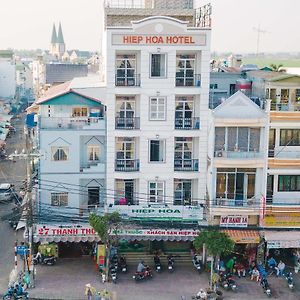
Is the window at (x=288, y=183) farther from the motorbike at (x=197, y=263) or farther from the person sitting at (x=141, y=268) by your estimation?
the person sitting at (x=141, y=268)

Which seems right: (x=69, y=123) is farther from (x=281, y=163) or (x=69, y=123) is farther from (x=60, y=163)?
(x=281, y=163)

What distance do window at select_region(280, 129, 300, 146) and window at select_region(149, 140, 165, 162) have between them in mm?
6606

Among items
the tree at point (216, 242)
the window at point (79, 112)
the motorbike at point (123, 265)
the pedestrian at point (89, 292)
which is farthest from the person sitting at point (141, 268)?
the window at point (79, 112)

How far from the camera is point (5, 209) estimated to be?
41625 mm

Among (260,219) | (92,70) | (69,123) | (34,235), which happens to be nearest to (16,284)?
(34,235)

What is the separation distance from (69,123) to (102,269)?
27.7 feet

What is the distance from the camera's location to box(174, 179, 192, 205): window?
3272cm

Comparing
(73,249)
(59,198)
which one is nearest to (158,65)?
(59,198)

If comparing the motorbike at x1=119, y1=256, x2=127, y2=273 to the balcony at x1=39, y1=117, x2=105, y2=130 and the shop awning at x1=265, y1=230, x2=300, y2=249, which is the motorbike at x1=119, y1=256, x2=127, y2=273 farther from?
the shop awning at x1=265, y1=230, x2=300, y2=249

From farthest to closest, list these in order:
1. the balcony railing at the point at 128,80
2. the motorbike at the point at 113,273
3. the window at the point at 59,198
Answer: the window at the point at 59,198 → the balcony railing at the point at 128,80 → the motorbike at the point at 113,273

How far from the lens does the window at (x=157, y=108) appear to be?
31.5 metres

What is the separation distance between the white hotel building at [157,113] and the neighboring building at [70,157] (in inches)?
34.0

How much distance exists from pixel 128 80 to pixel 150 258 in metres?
10.2

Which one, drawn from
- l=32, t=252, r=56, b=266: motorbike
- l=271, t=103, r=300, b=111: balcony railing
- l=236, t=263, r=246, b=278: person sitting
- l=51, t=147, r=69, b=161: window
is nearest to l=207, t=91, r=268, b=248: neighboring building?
l=271, t=103, r=300, b=111: balcony railing
